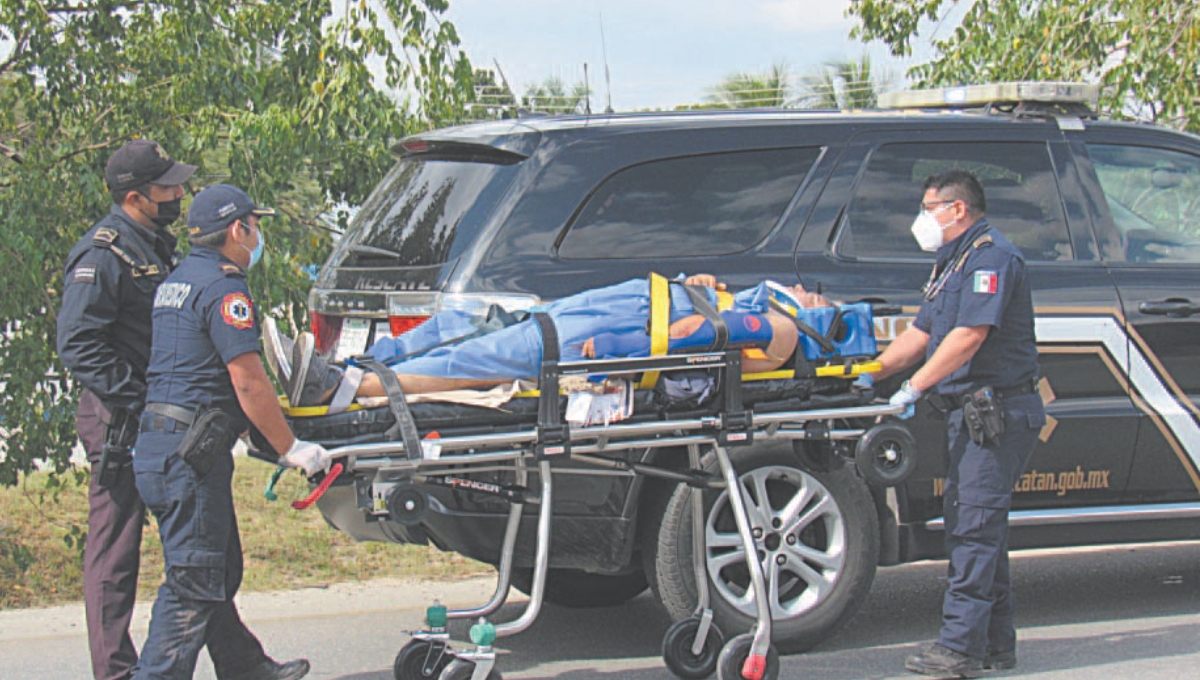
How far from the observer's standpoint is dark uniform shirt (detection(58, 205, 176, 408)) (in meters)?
4.84

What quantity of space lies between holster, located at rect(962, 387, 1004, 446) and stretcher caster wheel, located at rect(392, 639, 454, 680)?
6.48ft

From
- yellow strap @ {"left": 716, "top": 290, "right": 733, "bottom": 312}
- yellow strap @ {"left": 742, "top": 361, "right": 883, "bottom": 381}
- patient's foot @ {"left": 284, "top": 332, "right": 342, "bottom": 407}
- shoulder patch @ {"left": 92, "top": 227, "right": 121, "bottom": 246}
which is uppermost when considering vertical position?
shoulder patch @ {"left": 92, "top": 227, "right": 121, "bottom": 246}

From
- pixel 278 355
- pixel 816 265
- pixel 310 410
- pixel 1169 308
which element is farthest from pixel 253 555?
pixel 1169 308

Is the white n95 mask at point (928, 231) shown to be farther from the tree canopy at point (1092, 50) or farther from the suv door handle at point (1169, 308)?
the tree canopy at point (1092, 50)

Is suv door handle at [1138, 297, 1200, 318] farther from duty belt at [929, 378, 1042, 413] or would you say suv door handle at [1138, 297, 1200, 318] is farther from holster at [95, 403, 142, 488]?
holster at [95, 403, 142, 488]

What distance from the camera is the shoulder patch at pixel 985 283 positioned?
17.0 feet

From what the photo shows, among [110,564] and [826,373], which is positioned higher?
[826,373]

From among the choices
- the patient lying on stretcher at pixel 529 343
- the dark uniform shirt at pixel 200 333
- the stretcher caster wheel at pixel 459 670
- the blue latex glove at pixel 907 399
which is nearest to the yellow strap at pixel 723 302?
the patient lying on stretcher at pixel 529 343

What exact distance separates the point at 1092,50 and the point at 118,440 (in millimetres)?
7112

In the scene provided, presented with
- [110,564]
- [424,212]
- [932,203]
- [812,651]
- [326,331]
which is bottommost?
[812,651]

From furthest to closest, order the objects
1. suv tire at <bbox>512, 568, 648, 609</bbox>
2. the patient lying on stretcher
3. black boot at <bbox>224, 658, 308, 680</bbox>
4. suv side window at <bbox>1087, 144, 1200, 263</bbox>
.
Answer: suv tire at <bbox>512, 568, 648, 609</bbox> < suv side window at <bbox>1087, 144, 1200, 263</bbox> < black boot at <bbox>224, 658, 308, 680</bbox> < the patient lying on stretcher

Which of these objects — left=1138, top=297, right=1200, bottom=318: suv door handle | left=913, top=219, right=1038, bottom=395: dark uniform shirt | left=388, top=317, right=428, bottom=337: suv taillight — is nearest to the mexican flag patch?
left=913, top=219, right=1038, bottom=395: dark uniform shirt

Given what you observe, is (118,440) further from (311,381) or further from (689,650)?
(689,650)

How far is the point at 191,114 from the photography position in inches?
302
